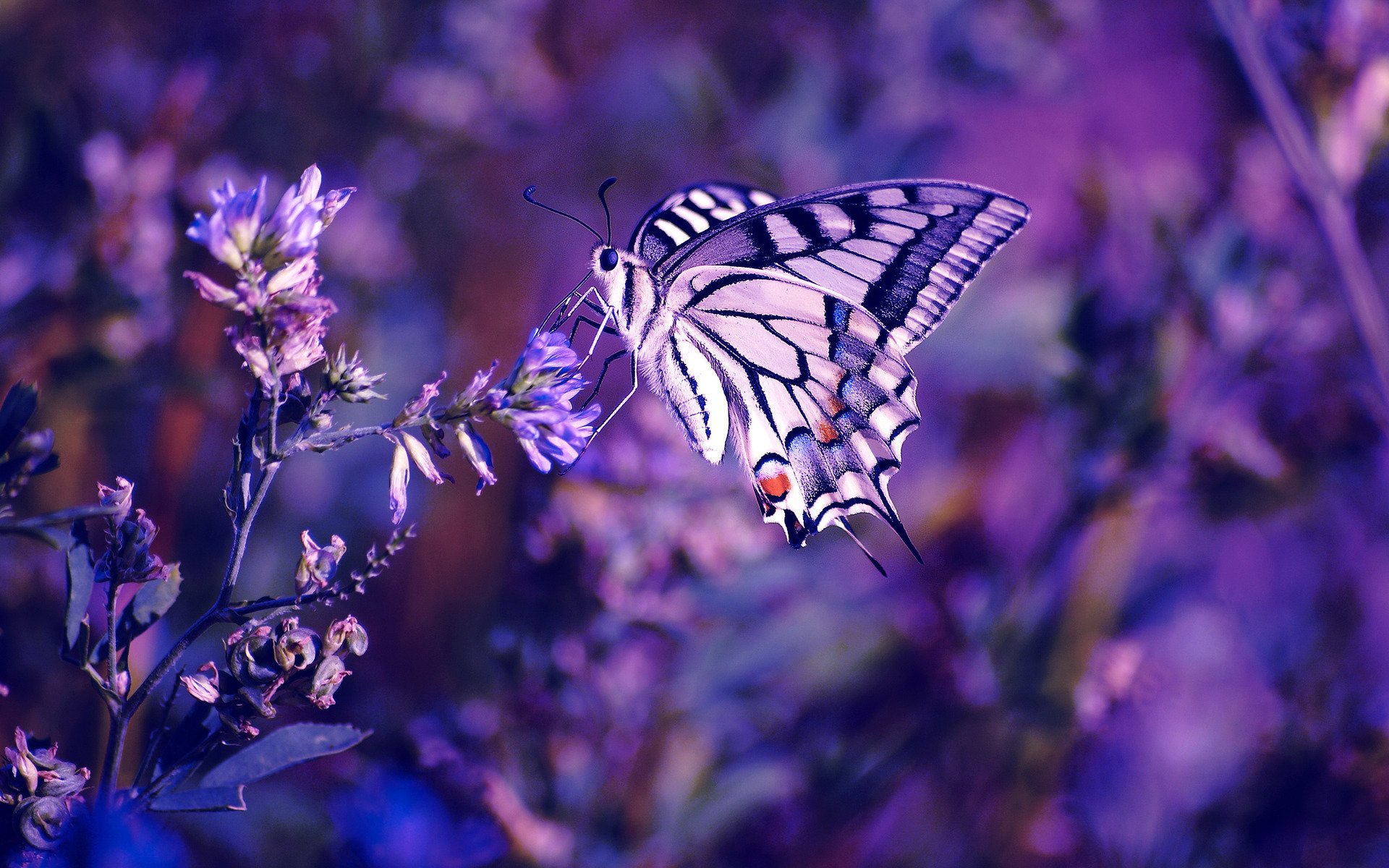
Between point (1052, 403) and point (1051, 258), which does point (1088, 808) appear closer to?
point (1052, 403)

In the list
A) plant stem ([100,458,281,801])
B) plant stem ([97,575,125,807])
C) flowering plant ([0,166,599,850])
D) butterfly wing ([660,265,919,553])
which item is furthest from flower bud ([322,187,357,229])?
butterfly wing ([660,265,919,553])

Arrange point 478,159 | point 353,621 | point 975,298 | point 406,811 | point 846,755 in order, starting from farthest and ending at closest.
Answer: point 478,159, point 975,298, point 846,755, point 406,811, point 353,621

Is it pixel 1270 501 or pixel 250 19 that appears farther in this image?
pixel 250 19

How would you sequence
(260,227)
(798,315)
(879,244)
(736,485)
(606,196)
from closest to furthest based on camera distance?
(260,227) < (879,244) < (798,315) < (736,485) < (606,196)

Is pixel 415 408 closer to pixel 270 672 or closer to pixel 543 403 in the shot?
pixel 543 403

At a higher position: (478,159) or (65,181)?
(478,159)

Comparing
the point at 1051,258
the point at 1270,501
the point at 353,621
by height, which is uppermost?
the point at 1051,258

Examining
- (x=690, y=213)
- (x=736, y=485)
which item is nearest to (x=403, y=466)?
(x=690, y=213)

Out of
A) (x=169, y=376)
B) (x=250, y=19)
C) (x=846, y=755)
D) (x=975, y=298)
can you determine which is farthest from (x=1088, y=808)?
(x=250, y=19)
